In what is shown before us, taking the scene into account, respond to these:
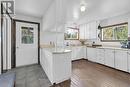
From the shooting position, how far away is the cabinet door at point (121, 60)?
10.5 ft

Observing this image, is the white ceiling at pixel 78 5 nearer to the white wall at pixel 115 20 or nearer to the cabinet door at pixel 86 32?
the white wall at pixel 115 20

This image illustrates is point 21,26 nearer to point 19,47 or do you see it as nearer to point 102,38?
point 19,47

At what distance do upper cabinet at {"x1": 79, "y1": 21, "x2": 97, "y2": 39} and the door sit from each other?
3045mm

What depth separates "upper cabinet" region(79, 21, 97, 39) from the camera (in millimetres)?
5088

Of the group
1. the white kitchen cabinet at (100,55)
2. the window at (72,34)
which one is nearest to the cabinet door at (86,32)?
the window at (72,34)

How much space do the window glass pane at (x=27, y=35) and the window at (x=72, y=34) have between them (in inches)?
84.3

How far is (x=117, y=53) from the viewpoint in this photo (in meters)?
3.49

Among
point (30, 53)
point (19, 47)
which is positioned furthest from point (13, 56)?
point (30, 53)

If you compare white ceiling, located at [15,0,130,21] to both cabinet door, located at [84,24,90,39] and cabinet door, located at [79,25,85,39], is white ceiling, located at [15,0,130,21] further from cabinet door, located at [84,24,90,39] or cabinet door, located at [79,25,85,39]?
cabinet door, located at [79,25,85,39]

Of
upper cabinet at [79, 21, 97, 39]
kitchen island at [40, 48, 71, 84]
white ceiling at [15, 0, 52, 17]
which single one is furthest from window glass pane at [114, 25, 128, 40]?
white ceiling at [15, 0, 52, 17]

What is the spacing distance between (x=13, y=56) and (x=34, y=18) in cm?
201

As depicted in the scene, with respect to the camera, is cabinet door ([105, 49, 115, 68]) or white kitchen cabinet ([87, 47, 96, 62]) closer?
cabinet door ([105, 49, 115, 68])

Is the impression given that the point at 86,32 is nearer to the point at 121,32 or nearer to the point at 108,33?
the point at 108,33

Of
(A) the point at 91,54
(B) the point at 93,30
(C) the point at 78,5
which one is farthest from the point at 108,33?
(C) the point at 78,5
